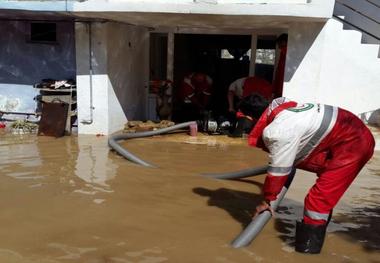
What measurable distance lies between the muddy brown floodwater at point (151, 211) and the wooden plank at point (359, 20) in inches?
138

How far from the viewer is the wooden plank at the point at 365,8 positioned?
9.62 metres

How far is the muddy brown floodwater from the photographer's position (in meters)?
3.89

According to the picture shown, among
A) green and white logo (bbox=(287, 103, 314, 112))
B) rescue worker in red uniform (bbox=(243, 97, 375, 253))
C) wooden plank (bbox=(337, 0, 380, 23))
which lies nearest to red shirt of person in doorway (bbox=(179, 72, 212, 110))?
wooden plank (bbox=(337, 0, 380, 23))

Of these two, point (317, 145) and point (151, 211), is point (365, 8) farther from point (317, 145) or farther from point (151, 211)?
point (151, 211)

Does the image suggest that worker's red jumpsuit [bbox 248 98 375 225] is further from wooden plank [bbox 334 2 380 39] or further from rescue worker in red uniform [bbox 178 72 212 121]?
wooden plank [bbox 334 2 380 39]

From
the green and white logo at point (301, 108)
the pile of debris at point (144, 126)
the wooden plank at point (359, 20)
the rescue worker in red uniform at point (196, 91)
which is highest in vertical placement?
the wooden plank at point (359, 20)

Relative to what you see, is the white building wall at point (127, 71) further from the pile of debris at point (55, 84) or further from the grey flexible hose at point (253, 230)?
the grey flexible hose at point (253, 230)

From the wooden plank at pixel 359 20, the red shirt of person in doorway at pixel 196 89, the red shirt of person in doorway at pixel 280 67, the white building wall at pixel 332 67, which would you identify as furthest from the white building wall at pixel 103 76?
the wooden plank at pixel 359 20

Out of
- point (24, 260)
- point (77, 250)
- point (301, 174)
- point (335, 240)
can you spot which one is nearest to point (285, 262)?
point (335, 240)

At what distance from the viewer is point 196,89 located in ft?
34.0

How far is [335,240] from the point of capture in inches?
167

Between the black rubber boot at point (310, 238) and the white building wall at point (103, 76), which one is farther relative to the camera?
the white building wall at point (103, 76)

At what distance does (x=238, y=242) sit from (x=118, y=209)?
1.54 meters

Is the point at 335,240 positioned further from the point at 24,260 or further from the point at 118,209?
the point at 24,260
